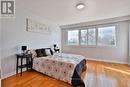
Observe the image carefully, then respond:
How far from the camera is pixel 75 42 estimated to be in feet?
20.5

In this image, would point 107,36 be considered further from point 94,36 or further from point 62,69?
point 62,69

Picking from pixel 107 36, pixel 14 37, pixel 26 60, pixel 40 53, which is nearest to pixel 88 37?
pixel 107 36

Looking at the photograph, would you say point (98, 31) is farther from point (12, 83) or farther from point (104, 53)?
point (12, 83)

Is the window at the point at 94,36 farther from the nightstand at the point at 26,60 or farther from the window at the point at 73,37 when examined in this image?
the nightstand at the point at 26,60

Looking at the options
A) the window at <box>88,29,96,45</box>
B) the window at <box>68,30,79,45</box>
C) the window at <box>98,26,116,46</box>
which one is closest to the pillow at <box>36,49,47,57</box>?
the window at <box>68,30,79,45</box>

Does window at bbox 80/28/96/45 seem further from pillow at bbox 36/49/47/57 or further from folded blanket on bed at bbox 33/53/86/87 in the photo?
folded blanket on bed at bbox 33/53/86/87

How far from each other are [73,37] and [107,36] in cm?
222

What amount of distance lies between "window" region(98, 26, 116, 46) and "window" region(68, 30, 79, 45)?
146 cm

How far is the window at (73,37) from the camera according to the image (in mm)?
6137

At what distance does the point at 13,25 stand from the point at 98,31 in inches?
171

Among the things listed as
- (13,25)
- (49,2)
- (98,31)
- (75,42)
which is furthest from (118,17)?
(13,25)

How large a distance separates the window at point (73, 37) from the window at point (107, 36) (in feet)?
4.79

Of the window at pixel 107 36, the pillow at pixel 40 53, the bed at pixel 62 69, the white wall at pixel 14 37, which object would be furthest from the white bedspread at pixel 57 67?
the window at pixel 107 36

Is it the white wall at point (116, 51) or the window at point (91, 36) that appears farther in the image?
the window at point (91, 36)
